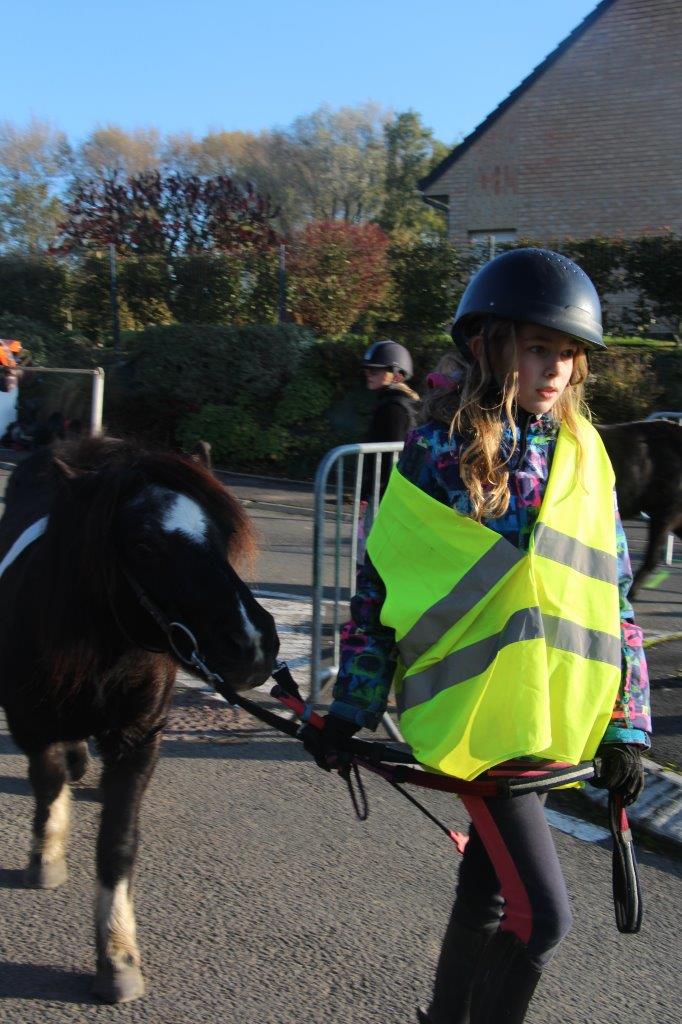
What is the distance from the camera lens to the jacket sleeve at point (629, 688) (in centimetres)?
225

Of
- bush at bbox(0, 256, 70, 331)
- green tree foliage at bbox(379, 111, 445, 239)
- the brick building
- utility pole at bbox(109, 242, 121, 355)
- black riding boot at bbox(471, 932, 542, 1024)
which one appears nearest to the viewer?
black riding boot at bbox(471, 932, 542, 1024)

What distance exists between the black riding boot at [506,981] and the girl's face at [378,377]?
4.85 metres

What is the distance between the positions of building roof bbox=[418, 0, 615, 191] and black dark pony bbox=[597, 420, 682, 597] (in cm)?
1911

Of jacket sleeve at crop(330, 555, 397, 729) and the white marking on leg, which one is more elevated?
jacket sleeve at crop(330, 555, 397, 729)

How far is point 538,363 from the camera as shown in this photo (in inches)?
90.5

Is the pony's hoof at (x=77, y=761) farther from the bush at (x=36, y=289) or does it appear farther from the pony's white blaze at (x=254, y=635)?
the bush at (x=36, y=289)

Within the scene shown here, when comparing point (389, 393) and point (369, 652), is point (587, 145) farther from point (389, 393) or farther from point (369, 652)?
point (369, 652)

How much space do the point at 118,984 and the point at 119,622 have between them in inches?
41.8

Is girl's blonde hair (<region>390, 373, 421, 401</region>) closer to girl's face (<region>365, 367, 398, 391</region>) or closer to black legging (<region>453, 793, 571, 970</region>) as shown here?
girl's face (<region>365, 367, 398, 391</region>)

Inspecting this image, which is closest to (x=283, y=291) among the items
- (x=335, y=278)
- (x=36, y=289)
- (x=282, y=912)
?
(x=335, y=278)

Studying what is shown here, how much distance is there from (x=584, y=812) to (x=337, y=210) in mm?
44994

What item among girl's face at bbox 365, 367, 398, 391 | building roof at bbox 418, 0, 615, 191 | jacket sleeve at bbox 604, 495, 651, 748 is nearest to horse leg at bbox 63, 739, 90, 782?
jacket sleeve at bbox 604, 495, 651, 748

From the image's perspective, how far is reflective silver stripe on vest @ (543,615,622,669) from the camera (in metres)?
2.11

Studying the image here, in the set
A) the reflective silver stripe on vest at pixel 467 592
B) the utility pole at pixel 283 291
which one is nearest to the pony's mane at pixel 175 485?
the reflective silver stripe on vest at pixel 467 592
